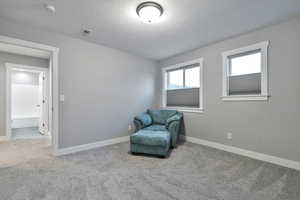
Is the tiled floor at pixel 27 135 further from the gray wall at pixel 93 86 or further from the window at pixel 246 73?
the window at pixel 246 73

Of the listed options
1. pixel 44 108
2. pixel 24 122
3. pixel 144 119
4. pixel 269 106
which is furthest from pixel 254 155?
pixel 24 122

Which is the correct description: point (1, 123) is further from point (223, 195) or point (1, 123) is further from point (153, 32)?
point (223, 195)

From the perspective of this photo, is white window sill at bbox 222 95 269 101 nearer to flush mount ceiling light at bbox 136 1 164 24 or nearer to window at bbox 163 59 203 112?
window at bbox 163 59 203 112

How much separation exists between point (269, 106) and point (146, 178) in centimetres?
239

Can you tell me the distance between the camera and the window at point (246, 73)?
2589mm

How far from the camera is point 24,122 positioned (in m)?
5.93

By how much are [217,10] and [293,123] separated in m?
2.12

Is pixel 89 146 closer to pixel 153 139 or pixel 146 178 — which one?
pixel 153 139

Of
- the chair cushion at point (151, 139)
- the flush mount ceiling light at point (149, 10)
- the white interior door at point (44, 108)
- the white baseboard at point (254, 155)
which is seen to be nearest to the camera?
the flush mount ceiling light at point (149, 10)

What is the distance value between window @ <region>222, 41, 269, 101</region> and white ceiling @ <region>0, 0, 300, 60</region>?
1.33ft

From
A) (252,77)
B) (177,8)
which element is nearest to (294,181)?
(252,77)

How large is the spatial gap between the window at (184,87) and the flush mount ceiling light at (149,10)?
185 cm

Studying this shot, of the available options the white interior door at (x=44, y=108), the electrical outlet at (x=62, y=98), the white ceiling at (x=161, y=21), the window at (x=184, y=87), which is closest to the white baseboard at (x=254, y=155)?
the window at (x=184, y=87)

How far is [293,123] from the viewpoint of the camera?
7.54 ft
